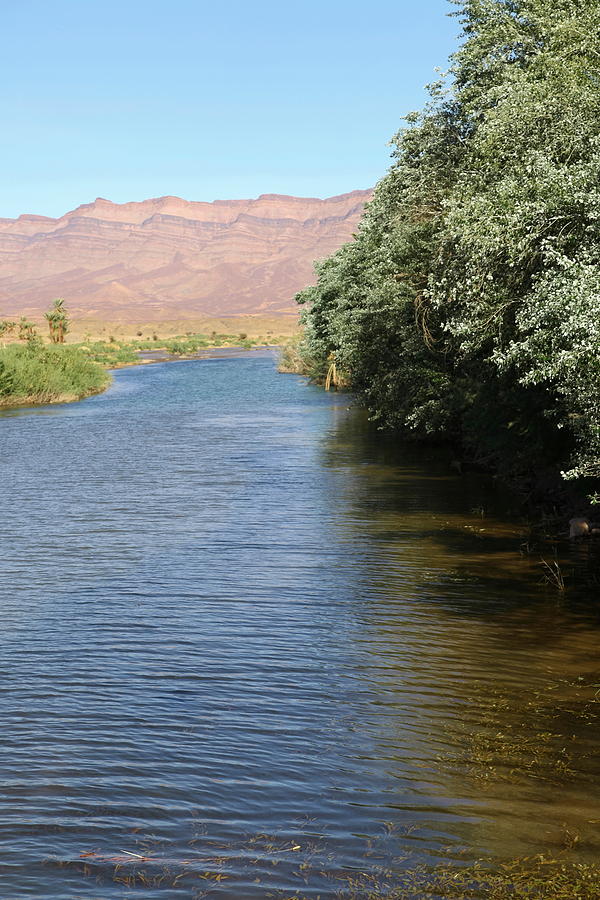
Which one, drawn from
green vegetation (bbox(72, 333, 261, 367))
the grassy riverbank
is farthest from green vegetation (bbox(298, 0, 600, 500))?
green vegetation (bbox(72, 333, 261, 367))

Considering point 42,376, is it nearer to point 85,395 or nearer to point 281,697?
point 85,395

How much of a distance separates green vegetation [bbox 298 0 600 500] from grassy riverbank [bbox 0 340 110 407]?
26.8 meters

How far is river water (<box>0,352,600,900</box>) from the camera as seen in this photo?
24.9ft

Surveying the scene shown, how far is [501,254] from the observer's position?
15.0 meters

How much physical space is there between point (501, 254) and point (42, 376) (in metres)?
46.6

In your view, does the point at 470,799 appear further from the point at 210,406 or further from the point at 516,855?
the point at 210,406

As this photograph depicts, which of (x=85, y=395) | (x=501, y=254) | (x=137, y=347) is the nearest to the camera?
(x=501, y=254)

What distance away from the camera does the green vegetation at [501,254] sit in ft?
42.0

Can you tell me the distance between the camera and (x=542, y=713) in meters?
10.4

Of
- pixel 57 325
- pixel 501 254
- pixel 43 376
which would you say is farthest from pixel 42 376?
pixel 501 254

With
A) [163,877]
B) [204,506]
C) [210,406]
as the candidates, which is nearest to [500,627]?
[163,877]

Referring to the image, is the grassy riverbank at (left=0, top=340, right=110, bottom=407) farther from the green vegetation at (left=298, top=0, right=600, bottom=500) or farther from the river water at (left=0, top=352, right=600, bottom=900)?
the river water at (left=0, top=352, right=600, bottom=900)

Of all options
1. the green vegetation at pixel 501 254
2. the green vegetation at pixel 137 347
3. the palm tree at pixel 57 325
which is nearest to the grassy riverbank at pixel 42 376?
the green vegetation at pixel 137 347

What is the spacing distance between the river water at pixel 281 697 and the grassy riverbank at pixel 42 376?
32.8 m
